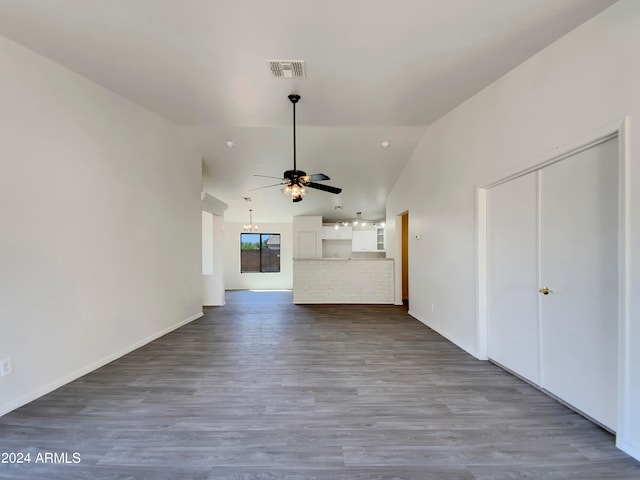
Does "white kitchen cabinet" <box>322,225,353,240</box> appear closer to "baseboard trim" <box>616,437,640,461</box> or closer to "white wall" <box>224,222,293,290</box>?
"white wall" <box>224,222,293,290</box>

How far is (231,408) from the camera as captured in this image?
220 cm

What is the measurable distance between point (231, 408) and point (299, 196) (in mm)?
2542

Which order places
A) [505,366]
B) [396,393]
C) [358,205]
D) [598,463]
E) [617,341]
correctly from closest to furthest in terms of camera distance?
[598,463]
[617,341]
[396,393]
[505,366]
[358,205]

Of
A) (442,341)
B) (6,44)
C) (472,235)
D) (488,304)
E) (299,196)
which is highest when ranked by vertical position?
(6,44)

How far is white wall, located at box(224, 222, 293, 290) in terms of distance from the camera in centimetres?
993

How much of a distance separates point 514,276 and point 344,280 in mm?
4313

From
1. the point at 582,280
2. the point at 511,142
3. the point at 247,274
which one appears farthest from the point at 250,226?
the point at 582,280

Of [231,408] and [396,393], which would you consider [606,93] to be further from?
[231,408]

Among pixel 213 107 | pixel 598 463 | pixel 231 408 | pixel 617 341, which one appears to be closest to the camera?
pixel 598 463

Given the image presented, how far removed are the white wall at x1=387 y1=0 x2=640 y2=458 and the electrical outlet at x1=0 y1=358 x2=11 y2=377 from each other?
4.34 metres

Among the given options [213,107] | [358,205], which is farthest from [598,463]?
[358,205]

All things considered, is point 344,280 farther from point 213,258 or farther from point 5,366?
point 5,366

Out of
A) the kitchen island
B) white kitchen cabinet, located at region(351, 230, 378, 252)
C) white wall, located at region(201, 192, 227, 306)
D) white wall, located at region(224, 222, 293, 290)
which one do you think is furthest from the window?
the kitchen island

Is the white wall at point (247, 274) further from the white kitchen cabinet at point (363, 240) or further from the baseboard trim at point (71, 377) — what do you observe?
Answer: the baseboard trim at point (71, 377)
